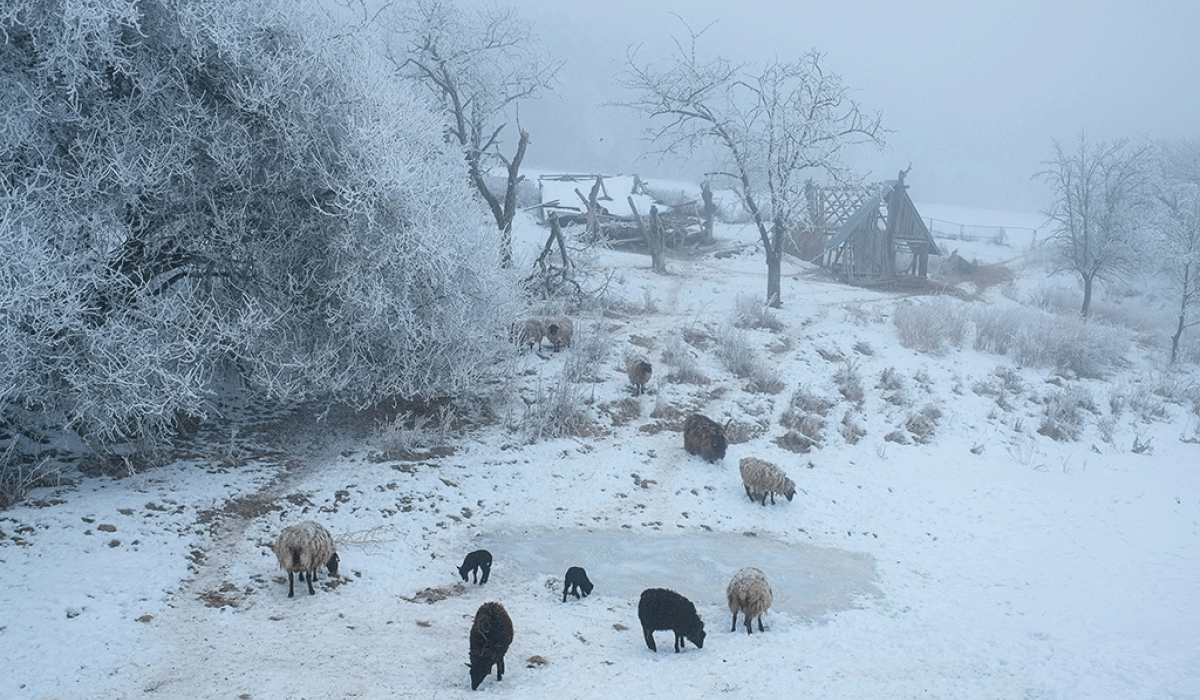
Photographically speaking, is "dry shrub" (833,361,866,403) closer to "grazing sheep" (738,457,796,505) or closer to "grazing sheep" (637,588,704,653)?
"grazing sheep" (738,457,796,505)

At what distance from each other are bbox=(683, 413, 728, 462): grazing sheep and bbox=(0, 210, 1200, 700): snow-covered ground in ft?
0.79

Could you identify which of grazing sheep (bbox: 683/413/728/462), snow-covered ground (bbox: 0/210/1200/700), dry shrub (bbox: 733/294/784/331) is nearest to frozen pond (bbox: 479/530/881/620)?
snow-covered ground (bbox: 0/210/1200/700)

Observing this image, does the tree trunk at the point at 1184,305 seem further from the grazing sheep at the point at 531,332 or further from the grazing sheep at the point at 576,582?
the grazing sheep at the point at 576,582

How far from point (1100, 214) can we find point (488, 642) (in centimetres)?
3437

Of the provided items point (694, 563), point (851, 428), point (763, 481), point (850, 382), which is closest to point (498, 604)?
point (694, 563)

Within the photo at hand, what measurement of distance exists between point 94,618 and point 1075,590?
11.5 meters

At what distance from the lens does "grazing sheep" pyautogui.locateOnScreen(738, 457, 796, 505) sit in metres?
11.6

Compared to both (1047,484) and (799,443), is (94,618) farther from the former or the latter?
(1047,484)

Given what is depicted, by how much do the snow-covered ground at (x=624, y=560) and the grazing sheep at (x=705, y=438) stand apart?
0.24 meters

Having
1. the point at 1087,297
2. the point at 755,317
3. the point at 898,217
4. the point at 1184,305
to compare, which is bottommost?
the point at 755,317

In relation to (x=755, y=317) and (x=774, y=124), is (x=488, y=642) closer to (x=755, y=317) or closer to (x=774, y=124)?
(x=755, y=317)

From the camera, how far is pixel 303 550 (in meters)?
7.49

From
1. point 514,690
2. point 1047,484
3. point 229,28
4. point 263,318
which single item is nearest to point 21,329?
point 263,318

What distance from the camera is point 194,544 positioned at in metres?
8.39
